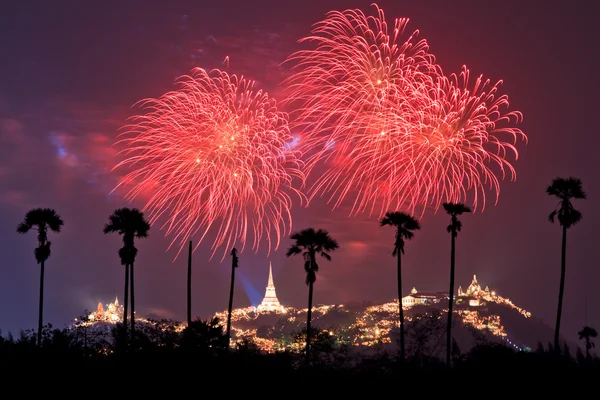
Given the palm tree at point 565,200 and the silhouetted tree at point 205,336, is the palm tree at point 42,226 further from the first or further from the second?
the palm tree at point 565,200

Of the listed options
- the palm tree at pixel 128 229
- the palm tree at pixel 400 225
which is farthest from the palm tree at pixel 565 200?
the palm tree at pixel 128 229

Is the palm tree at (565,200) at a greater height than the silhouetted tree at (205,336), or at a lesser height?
greater

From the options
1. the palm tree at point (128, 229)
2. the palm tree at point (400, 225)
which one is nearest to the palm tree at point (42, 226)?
the palm tree at point (128, 229)

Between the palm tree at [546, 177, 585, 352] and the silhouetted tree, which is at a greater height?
the palm tree at [546, 177, 585, 352]

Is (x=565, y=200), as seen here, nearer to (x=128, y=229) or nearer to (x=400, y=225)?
(x=400, y=225)

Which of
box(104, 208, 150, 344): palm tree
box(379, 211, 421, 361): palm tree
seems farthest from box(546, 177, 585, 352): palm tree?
box(104, 208, 150, 344): palm tree

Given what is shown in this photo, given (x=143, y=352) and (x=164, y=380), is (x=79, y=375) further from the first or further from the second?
(x=143, y=352)

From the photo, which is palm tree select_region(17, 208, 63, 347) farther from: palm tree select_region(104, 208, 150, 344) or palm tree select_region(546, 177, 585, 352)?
palm tree select_region(546, 177, 585, 352)

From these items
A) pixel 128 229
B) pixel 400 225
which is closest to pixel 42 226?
pixel 128 229

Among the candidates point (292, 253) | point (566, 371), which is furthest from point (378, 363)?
point (566, 371)

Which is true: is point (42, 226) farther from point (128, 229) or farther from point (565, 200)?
point (565, 200)

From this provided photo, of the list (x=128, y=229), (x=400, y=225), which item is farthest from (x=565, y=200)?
(x=128, y=229)
